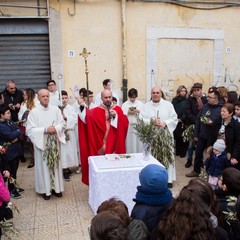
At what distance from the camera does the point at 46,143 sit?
5.79m

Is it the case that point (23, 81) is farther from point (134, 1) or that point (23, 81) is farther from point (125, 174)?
point (125, 174)

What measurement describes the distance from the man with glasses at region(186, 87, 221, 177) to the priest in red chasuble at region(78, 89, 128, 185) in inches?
62.7

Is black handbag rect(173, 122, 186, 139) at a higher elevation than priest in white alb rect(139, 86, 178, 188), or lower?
lower

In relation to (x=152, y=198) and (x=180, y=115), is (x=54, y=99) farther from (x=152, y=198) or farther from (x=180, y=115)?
(x=152, y=198)

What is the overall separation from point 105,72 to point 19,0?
2.77 metres

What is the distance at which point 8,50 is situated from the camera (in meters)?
8.59

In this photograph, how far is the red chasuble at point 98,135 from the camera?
5785 millimetres

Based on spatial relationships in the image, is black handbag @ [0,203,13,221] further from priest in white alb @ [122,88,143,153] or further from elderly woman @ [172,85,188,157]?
elderly woman @ [172,85,188,157]

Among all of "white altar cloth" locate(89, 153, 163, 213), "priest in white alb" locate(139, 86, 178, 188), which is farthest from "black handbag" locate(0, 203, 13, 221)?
"priest in white alb" locate(139, 86, 178, 188)

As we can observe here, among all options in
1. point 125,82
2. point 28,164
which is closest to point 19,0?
point 125,82

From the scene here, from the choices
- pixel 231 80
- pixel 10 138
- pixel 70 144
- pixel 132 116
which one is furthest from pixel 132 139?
pixel 231 80

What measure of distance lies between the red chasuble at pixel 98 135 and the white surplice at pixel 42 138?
435mm

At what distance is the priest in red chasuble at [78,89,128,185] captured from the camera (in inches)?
227

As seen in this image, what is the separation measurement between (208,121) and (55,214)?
10.4 feet
